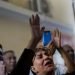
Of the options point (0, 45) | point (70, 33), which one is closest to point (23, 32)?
point (0, 45)

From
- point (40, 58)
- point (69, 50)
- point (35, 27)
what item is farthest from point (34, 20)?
point (69, 50)

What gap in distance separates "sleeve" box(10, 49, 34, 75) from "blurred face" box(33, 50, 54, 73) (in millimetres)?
31

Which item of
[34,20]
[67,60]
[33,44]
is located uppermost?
[34,20]

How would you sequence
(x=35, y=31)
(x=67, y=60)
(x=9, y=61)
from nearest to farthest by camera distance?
(x=9, y=61), (x=35, y=31), (x=67, y=60)

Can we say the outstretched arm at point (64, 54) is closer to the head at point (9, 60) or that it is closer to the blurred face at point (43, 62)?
the blurred face at point (43, 62)

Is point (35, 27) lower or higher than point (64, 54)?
higher

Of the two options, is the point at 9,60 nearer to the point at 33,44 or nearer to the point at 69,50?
the point at 33,44

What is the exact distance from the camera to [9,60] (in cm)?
83

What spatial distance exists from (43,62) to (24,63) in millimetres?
116

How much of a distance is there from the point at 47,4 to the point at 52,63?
33 centimetres

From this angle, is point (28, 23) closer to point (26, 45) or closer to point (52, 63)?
point (26, 45)

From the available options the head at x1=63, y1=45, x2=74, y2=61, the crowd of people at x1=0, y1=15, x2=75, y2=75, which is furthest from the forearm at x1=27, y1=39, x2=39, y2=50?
the head at x1=63, y1=45, x2=74, y2=61

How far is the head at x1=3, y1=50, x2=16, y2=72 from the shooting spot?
81cm

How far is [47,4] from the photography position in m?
1.09
